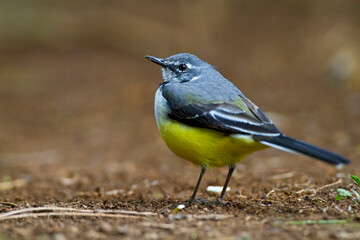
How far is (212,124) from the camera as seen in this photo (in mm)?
5285

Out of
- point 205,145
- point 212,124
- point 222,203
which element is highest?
point 212,124

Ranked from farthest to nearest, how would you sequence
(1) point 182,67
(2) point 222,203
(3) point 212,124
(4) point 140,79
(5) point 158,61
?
(4) point 140,79 < (1) point 182,67 < (5) point 158,61 < (2) point 222,203 < (3) point 212,124

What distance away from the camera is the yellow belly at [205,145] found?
529 cm

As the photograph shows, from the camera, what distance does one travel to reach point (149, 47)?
17797 millimetres

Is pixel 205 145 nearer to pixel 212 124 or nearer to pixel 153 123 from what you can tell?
pixel 212 124

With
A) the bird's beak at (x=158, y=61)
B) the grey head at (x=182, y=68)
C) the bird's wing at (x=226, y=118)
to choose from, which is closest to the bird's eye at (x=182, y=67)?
the grey head at (x=182, y=68)

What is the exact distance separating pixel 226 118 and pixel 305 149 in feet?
3.48

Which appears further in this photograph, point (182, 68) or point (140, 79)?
point (140, 79)

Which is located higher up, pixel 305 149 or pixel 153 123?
pixel 305 149

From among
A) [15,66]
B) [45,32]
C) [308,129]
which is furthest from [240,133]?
[45,32]

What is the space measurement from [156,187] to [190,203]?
1.81m

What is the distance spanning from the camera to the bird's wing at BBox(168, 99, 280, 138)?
509 centimetres

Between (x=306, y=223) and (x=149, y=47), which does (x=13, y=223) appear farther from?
(x=149, y=47)

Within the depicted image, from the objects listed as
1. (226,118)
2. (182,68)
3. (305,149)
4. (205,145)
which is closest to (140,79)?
(182,68)
